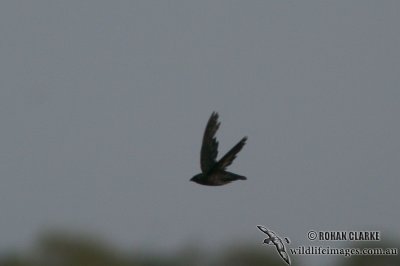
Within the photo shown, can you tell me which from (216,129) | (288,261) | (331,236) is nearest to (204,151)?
(216,129)

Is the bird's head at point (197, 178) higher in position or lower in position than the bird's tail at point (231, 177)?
higher

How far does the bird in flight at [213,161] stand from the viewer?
46.9ft

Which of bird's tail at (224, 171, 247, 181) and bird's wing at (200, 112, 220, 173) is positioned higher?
bird's wing at (200, 112, 220, 173)

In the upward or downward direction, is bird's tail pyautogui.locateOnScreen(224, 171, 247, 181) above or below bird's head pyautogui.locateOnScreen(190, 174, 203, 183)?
below

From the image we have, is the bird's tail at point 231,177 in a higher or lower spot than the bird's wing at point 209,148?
lower

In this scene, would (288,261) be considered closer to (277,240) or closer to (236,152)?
(277,240)

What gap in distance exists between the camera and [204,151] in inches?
576

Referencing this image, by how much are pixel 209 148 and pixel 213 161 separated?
0.18m

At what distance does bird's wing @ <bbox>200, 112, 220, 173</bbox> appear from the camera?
1456 centimetres

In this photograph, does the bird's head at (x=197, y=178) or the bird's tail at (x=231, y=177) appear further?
the bird's head at (x=197, y=178)

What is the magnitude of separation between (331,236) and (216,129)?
8463mm

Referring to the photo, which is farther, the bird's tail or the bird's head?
the bird's head

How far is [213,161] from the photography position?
47.8ft

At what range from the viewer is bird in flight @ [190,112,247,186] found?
14.3 m
